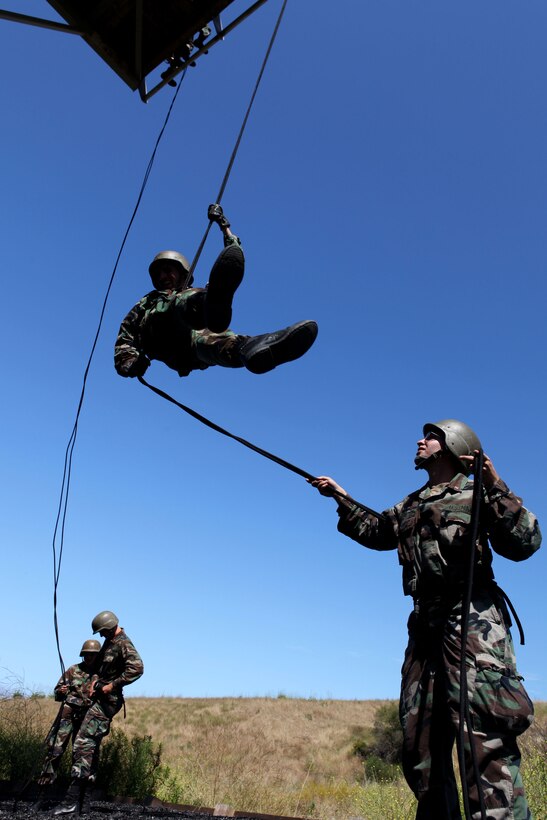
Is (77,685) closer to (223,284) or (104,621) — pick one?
(104,621)

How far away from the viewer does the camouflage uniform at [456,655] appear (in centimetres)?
316

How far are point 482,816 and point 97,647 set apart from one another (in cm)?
839

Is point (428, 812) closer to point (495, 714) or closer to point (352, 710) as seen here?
point (495, 714)

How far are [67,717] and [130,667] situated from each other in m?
1.27

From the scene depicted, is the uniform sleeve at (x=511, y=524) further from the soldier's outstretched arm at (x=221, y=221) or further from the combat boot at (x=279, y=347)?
the soldier's outstretched arm at (x=221, y=221)

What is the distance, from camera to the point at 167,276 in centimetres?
566

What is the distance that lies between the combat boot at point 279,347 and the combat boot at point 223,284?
33 cm

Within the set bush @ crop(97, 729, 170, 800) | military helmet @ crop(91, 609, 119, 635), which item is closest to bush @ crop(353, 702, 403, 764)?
bush @ crop(97, 729, 170, 800)

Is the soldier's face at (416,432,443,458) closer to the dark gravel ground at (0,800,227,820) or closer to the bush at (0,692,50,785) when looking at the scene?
the dark gravel ground at (0,800,227,820)

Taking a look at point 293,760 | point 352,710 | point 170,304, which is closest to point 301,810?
point 170,304

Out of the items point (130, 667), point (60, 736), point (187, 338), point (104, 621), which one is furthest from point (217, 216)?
point (60, 736)

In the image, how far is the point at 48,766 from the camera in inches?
356

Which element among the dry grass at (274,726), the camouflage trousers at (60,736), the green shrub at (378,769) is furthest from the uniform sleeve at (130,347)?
the dry grass at (274,726)

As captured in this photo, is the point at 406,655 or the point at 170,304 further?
the point at 170,304
